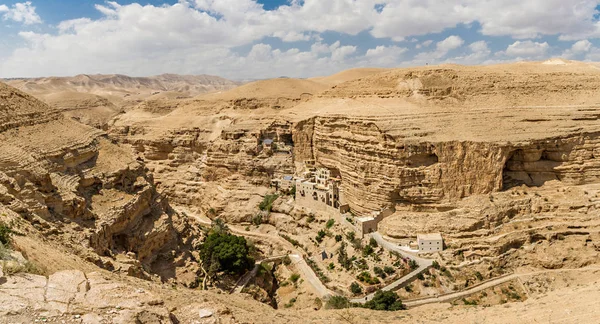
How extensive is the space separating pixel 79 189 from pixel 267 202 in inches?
602

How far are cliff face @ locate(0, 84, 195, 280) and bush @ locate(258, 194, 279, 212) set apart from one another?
7957mm

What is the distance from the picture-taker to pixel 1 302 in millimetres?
6098

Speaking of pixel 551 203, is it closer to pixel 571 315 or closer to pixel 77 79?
pixel 571 315

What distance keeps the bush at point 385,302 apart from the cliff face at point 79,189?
11195mm

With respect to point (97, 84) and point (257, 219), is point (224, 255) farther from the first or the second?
point (97, 84)

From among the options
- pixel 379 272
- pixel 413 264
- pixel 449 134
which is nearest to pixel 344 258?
pixel 379 272

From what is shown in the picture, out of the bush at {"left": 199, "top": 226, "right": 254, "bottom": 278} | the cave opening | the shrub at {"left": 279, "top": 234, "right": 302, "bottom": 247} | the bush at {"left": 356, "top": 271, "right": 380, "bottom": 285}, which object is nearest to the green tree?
the bush at {"left": 356, "top": 271, "right": 380, "bottom": 285}

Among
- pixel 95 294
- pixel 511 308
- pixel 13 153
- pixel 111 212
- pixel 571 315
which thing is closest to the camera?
pixel 95 294

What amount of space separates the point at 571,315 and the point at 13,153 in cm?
2174

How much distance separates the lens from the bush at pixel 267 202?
31.9 m

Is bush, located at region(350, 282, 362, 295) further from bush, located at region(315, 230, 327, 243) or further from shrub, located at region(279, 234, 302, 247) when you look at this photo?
shrub, located at region(279, 234, 302, 247)

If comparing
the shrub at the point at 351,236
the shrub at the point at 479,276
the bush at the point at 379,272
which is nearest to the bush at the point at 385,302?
the bush at the point at 379,272

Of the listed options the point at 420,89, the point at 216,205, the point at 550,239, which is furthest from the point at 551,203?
the point at 216,205

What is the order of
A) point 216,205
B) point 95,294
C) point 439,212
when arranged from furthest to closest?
point 216,205
point 439,212
point 95,294
